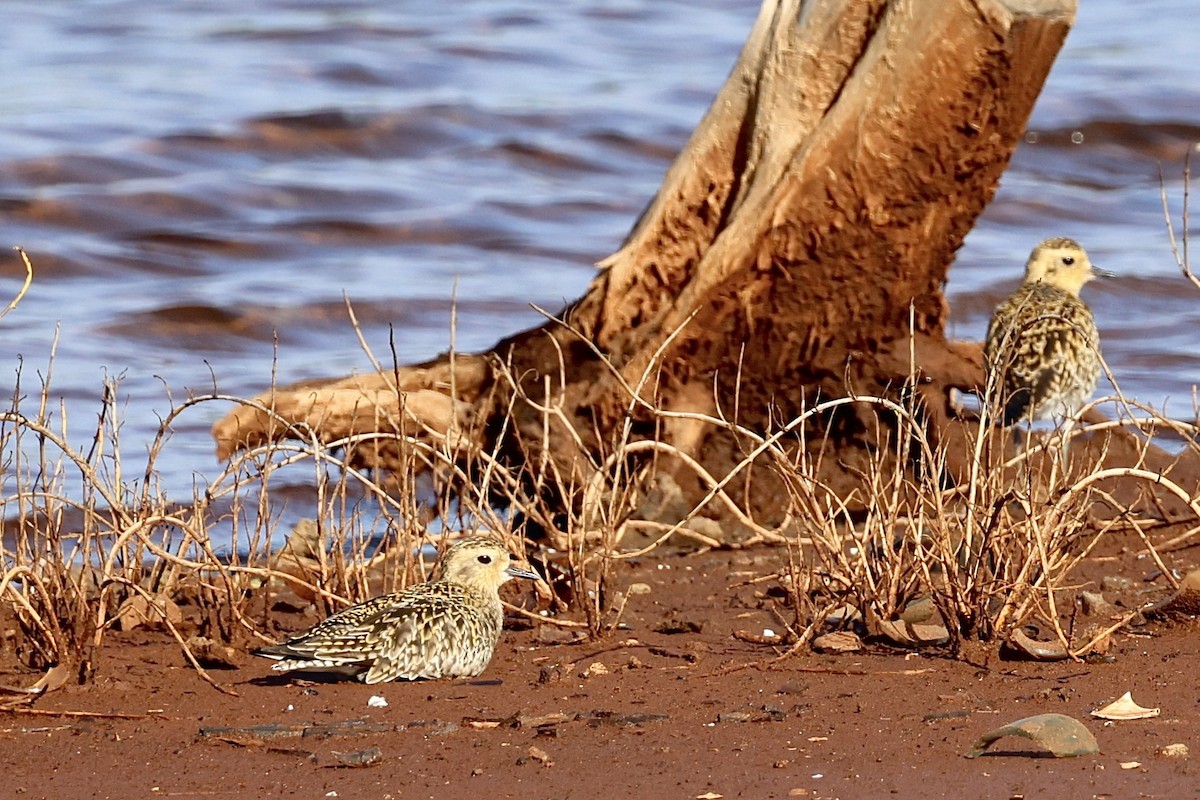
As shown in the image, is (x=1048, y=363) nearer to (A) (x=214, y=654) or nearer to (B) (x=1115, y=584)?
(B) (x=1115, y=584)

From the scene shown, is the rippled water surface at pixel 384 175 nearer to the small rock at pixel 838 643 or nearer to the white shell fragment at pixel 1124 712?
the small rock at pixel 838 643

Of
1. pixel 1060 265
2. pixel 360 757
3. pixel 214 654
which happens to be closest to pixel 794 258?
pixel 1060 265

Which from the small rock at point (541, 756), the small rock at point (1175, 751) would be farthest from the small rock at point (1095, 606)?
the small rock at point (541, 756)

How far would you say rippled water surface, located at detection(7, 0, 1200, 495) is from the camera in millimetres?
13523

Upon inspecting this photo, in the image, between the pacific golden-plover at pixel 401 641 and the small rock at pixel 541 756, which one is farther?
the pacific golden-plover at pixel 401 641

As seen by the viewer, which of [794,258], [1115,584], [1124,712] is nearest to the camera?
[1124,712]

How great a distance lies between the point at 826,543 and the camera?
604cm

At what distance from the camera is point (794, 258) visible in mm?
8562

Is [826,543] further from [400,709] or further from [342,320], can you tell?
[342,320]

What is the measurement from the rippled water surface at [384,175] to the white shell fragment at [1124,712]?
17.5ft

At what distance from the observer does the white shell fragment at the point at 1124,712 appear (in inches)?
204

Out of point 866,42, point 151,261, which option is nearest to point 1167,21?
point 151,261

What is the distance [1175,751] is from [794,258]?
4042mm

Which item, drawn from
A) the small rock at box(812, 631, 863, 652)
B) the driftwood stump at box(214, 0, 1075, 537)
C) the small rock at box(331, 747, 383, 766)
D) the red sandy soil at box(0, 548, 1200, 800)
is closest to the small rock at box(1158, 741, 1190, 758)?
the red sandy soil at box(0, 548, 1200, 800)
